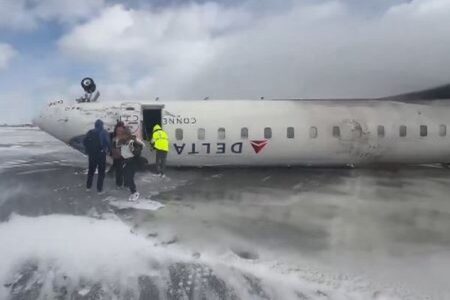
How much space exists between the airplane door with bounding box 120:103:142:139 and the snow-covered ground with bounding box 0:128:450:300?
3.12 meters

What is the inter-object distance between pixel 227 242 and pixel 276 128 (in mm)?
9416

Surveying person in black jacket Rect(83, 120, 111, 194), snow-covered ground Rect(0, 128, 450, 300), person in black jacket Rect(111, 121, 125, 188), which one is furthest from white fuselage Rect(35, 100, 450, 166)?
person in black jacket Rect(83, 120, 111, 194)

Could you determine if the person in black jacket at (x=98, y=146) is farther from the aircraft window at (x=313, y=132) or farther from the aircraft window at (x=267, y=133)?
the aircraft window at (x=313, y=132)

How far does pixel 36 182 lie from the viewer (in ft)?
48.4

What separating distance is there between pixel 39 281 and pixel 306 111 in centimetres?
1315

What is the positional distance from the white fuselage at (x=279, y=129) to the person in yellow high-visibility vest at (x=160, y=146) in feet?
3.03

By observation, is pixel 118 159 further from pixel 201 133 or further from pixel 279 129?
pixel 279 129

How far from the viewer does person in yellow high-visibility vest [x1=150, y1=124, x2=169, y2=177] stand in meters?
16.0

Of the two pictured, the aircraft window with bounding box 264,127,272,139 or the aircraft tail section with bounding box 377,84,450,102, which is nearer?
the aircraft window with bounding box 264,127,272,139

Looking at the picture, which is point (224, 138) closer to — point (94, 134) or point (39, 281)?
point (94, 134)

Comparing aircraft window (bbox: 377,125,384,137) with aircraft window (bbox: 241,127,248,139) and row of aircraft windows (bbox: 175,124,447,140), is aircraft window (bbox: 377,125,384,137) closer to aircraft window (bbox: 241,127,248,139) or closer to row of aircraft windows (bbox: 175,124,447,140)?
row of aircraft windows (bbox: 175,124,447,140)

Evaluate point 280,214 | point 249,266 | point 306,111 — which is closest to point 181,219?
point 280,214

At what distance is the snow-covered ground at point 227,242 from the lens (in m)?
6.56

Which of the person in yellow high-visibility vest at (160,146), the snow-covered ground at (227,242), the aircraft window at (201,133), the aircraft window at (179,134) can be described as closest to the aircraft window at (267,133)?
the aircraft window at (201,133)
